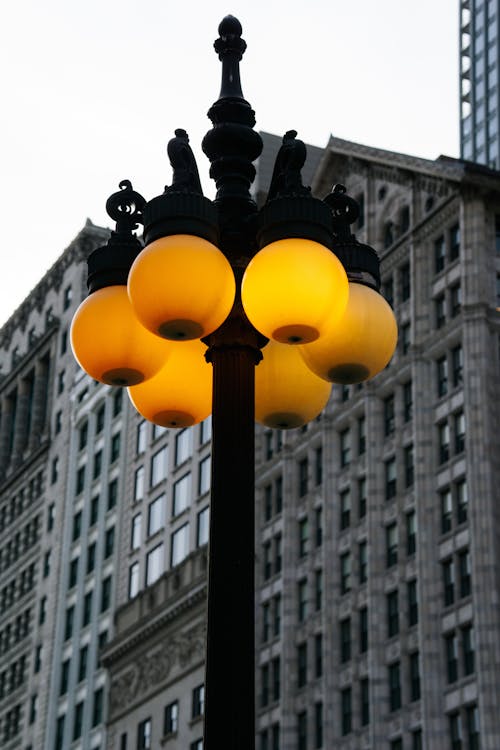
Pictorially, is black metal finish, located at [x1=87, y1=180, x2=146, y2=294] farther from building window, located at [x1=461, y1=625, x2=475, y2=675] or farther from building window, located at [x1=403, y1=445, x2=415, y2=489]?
building window, located at [x1=403, y1=445, x2=415, y2=489]

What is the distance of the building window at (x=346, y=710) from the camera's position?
71.8 metres

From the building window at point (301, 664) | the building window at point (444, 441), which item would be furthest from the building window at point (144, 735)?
the building window at point (444, 441)

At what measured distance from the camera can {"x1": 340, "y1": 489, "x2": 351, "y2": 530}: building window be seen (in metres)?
76.2

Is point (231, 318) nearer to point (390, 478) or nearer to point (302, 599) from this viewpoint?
point (390, 478)

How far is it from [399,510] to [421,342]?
775 centimetres

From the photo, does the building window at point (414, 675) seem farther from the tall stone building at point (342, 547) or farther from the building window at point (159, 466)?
the building window at point (159, 466)

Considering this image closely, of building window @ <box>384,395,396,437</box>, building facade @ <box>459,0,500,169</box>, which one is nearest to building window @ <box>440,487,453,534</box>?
building window @ <box>384,395,396,437</box>

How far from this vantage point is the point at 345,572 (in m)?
75.2

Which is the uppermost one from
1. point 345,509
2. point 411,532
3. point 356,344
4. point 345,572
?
point 345,509

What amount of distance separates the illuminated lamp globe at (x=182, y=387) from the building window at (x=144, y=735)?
7691cm

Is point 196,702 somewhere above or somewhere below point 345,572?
below

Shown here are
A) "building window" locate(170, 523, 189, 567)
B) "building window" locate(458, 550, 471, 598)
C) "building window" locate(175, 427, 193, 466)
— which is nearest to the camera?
"building window" locate(458, 550, 471, 598)

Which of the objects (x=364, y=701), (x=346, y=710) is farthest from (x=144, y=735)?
(x=364, y=701)

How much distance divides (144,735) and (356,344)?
7882cm
